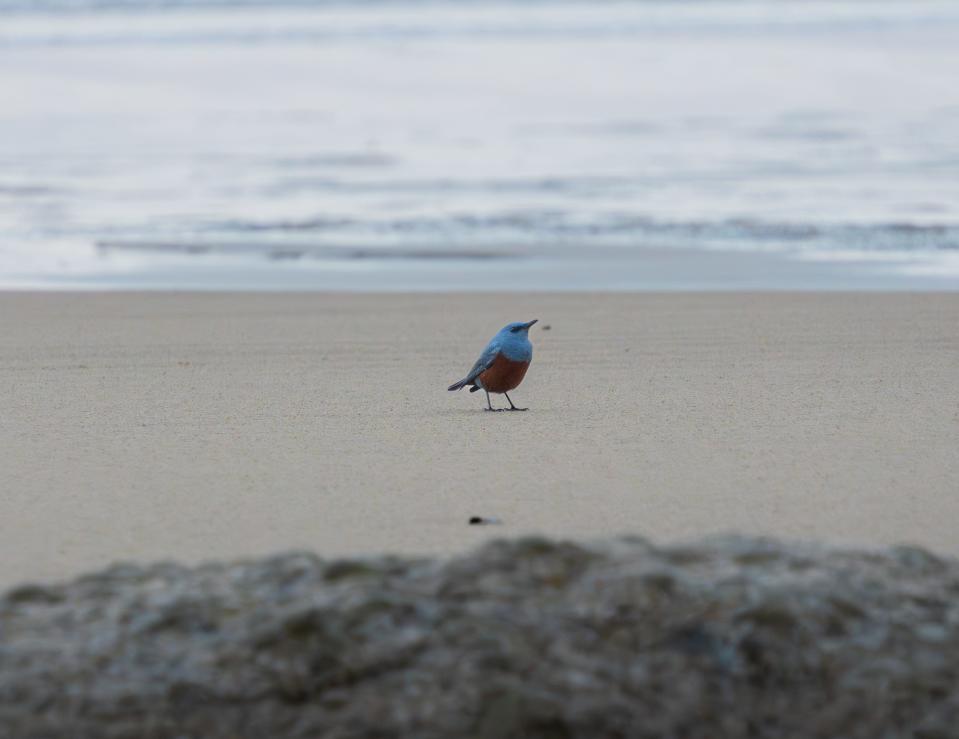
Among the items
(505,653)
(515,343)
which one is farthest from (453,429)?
(505,653)

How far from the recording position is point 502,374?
704cm

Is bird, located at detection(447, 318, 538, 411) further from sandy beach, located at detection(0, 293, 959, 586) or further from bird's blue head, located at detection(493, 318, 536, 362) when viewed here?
sandy beach, located at detection(0, 293, 959, 586)

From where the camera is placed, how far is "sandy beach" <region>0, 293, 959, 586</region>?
16.3 ft

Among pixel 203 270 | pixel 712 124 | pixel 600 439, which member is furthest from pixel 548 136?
pixel 600 439

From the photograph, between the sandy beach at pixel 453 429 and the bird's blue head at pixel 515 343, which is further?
the bird's blue head at pixel 515 343

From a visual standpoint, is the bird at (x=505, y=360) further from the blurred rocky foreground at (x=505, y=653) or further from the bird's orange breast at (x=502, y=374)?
the blurred rocky foreground at (x=505, y=653)

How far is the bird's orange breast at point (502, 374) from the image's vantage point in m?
7.00

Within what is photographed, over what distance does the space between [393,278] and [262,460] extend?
7140mm

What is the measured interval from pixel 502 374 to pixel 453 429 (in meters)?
0.47

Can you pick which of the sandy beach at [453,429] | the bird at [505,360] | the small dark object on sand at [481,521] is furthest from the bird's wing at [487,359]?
the small dark object on sand at [481,521]

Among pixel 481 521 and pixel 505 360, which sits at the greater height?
pixel 505 360

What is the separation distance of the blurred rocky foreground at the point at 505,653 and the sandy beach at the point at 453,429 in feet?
3.07

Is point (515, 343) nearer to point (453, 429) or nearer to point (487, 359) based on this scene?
point (487, 359)

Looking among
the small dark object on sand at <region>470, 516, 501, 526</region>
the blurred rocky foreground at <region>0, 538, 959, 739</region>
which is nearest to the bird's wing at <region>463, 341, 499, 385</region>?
the small dark object on sand at <region>470, 516, 501, 526</region>
